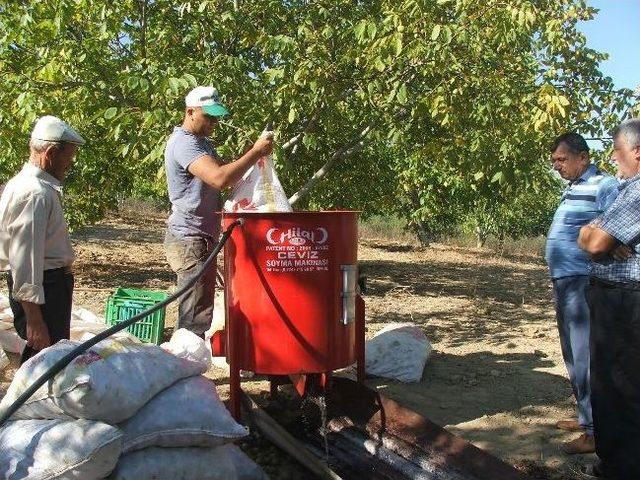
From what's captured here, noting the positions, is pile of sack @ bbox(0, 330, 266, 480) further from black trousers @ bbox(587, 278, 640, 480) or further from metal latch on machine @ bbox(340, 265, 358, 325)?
black trousers @ bbox(587, 278, 640, 480)

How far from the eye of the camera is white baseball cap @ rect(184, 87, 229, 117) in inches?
145

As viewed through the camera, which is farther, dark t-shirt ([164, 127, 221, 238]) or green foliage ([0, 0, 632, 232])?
green foliage ([0, 0, 632, 232])

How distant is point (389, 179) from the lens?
995 cm

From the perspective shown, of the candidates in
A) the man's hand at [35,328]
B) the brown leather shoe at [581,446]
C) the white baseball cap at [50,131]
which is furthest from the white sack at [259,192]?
the brown leather shoe at [581,446]

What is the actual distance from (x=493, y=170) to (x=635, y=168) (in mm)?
3027

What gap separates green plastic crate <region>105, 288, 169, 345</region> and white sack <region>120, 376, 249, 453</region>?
90.1 inches

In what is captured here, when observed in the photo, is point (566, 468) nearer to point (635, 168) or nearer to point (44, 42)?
point (635, 168)

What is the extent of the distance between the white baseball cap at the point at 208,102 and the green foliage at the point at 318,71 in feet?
2.68

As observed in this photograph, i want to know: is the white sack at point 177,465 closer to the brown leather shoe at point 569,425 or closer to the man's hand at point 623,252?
the man's hand at point 623,252

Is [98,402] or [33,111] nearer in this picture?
[98,402]

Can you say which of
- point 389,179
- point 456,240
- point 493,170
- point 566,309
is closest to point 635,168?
point 566,309

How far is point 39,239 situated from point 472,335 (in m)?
4.60

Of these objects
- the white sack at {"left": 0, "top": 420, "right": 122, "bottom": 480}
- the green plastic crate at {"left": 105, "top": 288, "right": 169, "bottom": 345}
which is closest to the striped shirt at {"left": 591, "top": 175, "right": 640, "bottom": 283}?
the white sack at {"left": 0, "top": 420, "right": 122, "bottom": 480}

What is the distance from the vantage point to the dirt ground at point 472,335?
3943mm
